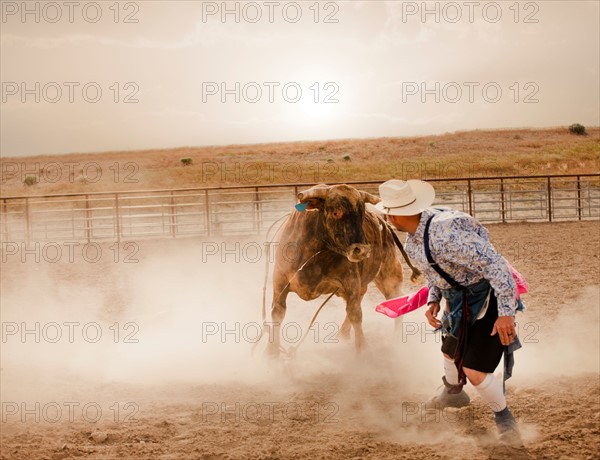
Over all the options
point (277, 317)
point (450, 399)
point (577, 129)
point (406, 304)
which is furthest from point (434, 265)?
point (577, 129)

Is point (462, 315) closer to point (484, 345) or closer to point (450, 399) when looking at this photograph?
point (484, 345)

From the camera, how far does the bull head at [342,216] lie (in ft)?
15.8

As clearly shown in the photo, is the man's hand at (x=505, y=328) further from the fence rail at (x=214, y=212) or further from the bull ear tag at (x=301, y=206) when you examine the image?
the fence rail at (x=214, y=212)

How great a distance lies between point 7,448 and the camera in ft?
11.9

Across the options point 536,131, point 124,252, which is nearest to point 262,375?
point 124,252

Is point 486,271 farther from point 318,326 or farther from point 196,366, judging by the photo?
point 318,326

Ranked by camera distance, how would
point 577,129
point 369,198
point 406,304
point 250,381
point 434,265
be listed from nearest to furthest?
point 434,265
point 406,304
point 250,381
point 369,198
point 577,129

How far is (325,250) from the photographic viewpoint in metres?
5.14

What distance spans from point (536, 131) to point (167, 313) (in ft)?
138

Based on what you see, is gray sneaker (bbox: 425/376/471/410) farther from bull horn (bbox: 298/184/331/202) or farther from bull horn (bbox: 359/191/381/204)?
bull horn (bbox: 359/191/381/204)

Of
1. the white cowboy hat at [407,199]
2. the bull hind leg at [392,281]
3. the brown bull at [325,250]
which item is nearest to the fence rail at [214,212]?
the bull hind leg at [392,281]

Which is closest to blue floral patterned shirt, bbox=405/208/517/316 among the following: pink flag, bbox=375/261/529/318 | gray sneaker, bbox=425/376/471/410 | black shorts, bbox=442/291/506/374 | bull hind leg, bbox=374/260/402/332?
black shorts, bbox=442/291/506/374

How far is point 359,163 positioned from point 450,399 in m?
33.8

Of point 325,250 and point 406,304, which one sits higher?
point 325,250
